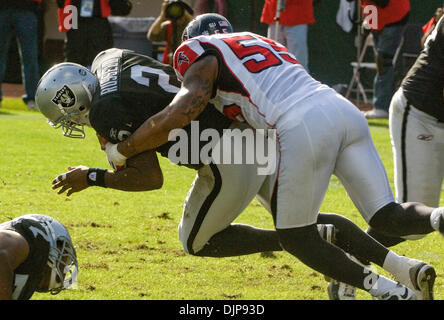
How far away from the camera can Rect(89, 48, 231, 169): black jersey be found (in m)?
3.80

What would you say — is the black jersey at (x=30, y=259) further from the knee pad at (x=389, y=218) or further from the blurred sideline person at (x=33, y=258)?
the knee pad at (x=389, y=218)

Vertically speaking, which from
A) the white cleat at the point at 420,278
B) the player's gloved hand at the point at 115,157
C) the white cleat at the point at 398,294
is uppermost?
the player's gloved hand at the point at 115,157

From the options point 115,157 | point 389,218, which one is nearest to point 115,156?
point 115,157

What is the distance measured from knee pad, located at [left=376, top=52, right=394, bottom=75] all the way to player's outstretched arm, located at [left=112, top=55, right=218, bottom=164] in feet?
26.5

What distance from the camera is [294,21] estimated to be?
10.6 m

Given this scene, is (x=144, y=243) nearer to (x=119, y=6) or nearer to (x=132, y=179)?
(x=132, y=179)

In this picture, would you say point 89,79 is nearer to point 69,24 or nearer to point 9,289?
point 9,289

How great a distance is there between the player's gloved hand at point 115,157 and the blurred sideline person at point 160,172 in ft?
0.06

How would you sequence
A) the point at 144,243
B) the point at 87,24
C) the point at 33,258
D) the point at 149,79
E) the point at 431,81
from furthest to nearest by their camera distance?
the point at 87,24
the point at 144,243
the point at 431,81
the point at 149,79
the point at 33,258

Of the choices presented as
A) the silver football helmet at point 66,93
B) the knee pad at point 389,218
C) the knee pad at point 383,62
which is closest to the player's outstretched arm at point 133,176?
the silver football helmet at point 66,93

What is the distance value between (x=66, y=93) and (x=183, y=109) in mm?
697

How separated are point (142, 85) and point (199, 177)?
580mm

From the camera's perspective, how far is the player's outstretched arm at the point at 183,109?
3.61 metres
